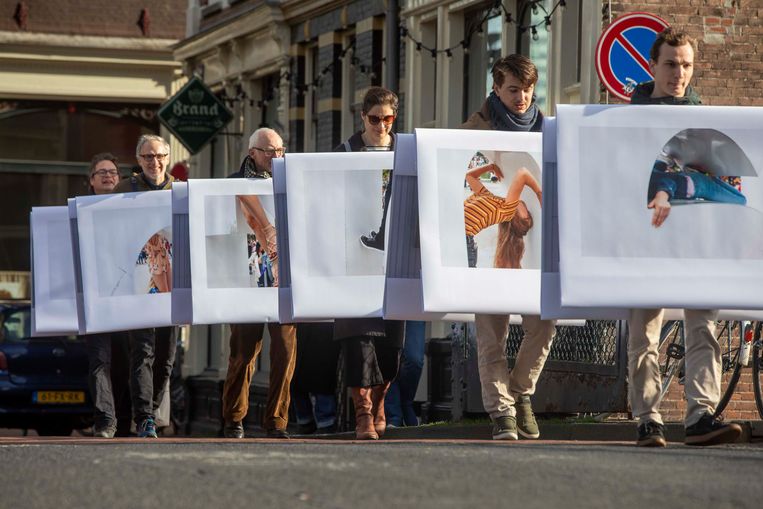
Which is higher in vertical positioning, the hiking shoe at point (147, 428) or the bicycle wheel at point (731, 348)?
the bicycle wheel at point (731, 348)

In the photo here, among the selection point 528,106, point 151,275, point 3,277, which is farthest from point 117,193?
point 3,277

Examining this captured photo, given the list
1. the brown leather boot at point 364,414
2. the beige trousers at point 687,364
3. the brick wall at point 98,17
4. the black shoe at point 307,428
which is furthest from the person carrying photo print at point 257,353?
the brick wall at point 98,17

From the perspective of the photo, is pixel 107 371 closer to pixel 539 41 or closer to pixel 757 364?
pixel 757 364

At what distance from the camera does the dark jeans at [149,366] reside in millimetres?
12516

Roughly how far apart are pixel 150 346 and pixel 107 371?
0.35m

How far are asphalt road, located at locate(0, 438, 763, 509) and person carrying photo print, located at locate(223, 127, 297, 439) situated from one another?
2.67 m

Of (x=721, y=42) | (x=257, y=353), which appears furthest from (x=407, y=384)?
(x=721, y=42)

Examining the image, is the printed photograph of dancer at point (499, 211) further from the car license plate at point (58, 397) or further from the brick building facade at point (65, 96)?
the brick building facade at point (65, 96)

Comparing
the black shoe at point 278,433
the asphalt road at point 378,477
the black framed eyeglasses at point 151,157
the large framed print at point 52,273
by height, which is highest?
the black framed eyeglasses at point 151,157

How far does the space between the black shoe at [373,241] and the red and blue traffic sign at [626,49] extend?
3.96 meters

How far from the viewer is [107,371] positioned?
12.8m

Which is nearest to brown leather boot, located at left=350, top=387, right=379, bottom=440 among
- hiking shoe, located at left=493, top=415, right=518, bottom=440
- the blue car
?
hiking shoe, located at left=493, top=415, right=518, bottom=440

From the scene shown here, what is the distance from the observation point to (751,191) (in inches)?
386

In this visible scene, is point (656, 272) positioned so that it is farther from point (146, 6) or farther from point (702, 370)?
point (146, 6)
